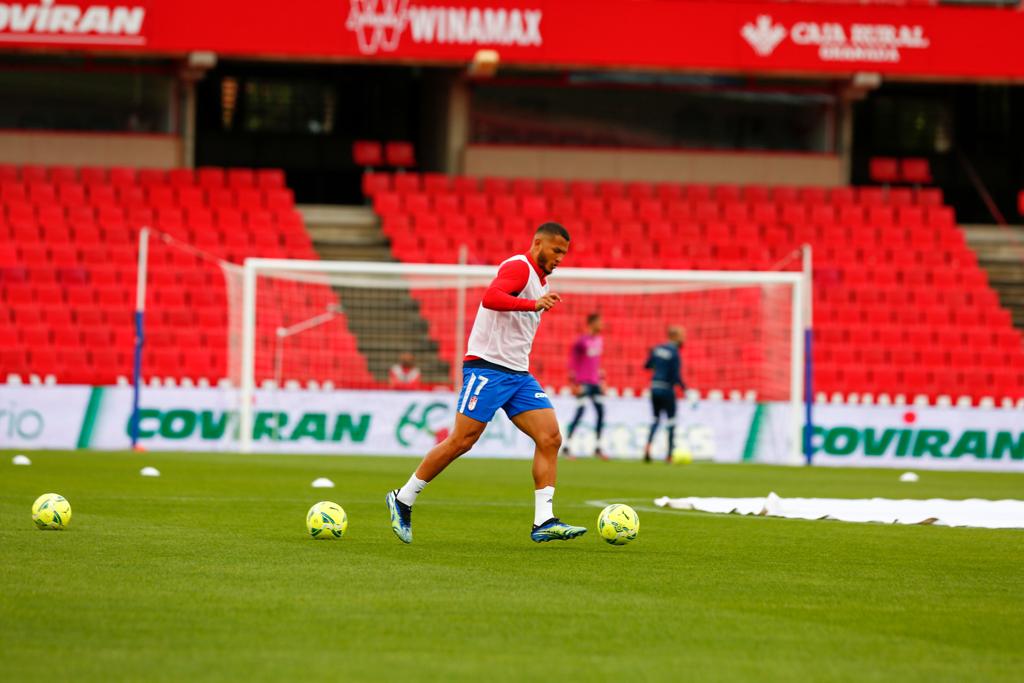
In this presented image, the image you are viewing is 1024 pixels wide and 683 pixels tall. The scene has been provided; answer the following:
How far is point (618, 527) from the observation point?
10.3 m

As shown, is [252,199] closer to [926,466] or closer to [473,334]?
[926,466]

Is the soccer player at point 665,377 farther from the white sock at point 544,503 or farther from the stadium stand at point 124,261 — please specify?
the white sock at point 544,503

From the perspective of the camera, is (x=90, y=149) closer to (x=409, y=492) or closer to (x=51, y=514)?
(x=51, y=514)

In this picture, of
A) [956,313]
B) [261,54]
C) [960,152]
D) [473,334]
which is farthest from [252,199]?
[473,334]

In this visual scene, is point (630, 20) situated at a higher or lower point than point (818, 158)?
higher

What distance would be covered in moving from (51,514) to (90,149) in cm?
2232

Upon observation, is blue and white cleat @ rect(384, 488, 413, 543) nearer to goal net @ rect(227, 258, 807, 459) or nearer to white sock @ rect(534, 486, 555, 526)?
white sock @ rect(534, 486, 555, 526)

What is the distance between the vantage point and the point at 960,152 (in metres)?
38.0

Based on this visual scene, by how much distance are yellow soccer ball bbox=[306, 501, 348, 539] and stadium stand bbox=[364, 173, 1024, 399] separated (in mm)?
16163

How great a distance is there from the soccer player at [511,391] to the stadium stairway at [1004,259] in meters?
22.4

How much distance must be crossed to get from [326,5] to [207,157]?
262 inches

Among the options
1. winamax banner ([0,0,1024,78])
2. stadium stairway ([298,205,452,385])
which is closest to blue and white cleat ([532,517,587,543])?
stadium stairway ([298,205,452,385])

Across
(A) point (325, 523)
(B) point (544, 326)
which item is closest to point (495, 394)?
(A) point (325, 523)

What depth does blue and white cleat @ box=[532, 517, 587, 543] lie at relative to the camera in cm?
1014
